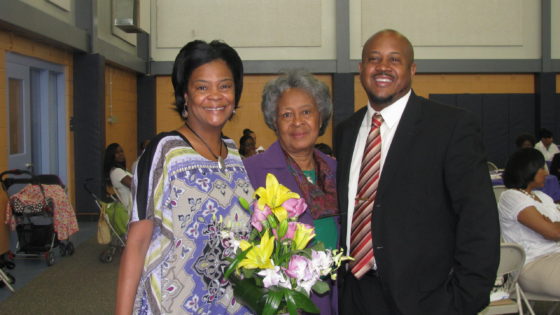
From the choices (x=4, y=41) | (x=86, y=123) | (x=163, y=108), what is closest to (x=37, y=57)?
(x=4, y=41)

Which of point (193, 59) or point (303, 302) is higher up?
point (193, 59)

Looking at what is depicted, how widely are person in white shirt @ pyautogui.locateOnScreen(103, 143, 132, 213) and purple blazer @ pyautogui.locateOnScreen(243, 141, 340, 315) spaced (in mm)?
4667

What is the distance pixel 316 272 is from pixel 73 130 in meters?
8.03

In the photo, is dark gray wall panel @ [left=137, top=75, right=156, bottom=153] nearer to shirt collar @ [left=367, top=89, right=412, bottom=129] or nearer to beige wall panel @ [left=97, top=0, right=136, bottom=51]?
beige wall panel @ [left=97, top=0, right=136, bottom=51]

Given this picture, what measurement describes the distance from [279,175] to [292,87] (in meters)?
0.39

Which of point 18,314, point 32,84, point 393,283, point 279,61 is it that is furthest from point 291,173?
point 279,61

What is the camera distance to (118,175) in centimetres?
698

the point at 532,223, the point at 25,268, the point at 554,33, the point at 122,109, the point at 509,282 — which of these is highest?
the point at 554,33

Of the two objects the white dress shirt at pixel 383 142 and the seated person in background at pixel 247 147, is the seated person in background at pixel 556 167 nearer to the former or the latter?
the seated person in background at pixel 247 147

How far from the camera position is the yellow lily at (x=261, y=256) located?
1.59m

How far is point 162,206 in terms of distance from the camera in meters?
1.80

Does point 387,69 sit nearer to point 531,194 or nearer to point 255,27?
point 531,194

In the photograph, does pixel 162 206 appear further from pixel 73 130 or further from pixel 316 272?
pixel 73 130

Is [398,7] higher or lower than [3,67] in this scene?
higher
